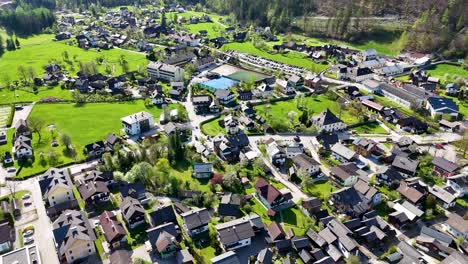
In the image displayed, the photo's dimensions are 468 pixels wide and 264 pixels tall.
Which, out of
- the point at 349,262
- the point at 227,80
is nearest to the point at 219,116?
the point at 227,80

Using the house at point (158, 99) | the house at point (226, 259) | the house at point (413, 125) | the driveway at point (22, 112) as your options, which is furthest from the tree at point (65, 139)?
the house at point (413, 125)

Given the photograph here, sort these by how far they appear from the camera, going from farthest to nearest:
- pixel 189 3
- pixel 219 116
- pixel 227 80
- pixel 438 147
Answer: pixel 189 3 < pixel 227 80 < pixel 219 116 < pixel 438 147

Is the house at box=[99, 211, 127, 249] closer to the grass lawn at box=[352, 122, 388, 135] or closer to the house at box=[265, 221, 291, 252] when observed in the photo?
the house at box=[265, 221, 291, 252]

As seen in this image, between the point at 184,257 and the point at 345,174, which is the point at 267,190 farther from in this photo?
the point at 184,257

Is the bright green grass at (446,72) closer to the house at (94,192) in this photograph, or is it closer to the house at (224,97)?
the house at (224,97)

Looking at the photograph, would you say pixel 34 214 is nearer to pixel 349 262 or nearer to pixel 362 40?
pixel 349 262
